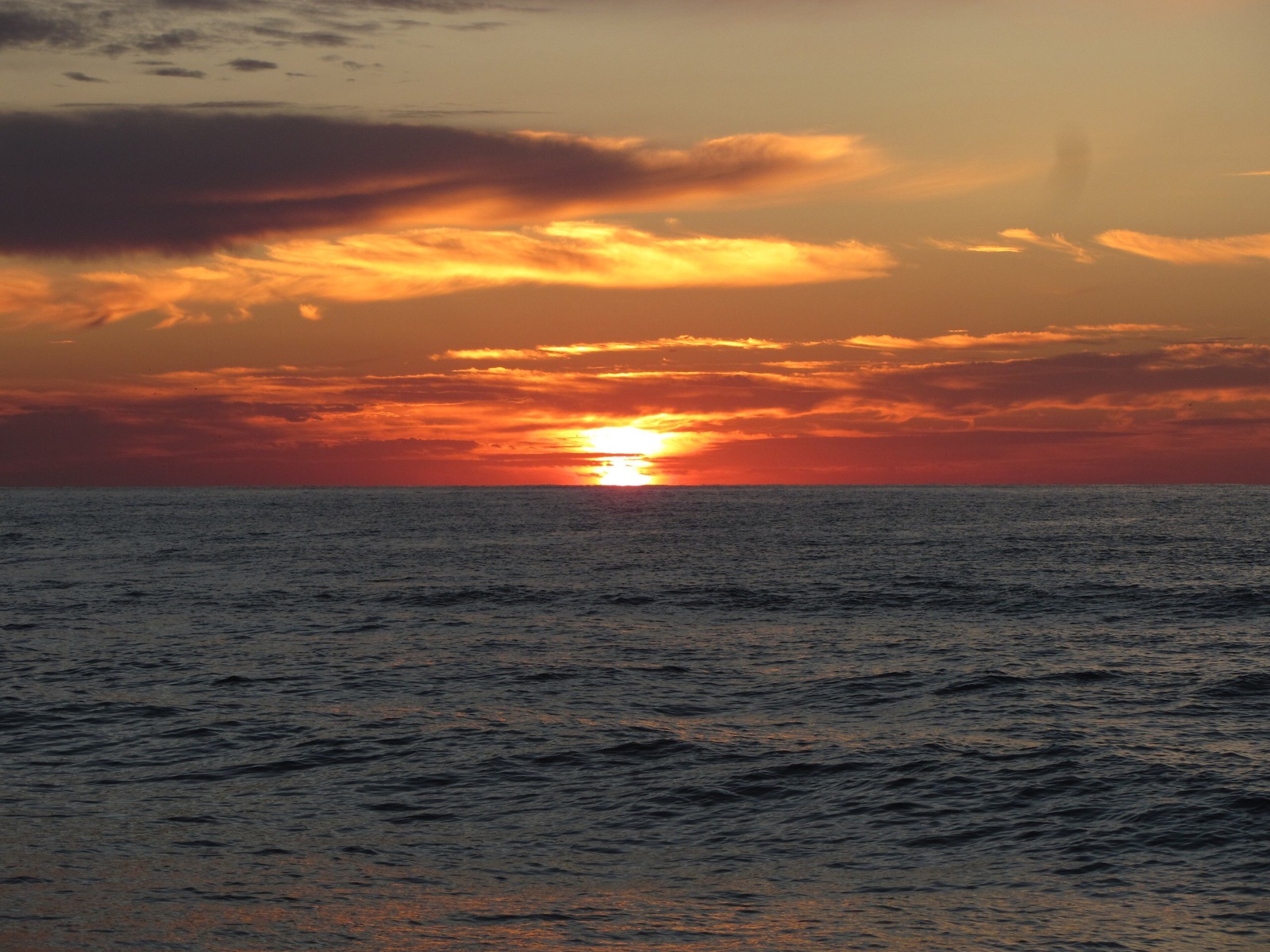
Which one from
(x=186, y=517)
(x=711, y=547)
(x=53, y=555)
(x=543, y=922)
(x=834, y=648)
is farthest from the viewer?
(x=186, y=517)

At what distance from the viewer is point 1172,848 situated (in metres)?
18.5

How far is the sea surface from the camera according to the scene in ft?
51.2

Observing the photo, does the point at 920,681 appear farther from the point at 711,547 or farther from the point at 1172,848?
the point at 711,547

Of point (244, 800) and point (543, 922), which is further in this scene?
point (244, 800)

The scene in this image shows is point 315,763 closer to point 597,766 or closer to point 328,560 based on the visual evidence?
point 597,766

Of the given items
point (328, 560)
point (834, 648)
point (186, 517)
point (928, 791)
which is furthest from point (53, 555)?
point (186, 517)

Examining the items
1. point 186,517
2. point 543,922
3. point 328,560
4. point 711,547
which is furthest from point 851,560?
point 186,517

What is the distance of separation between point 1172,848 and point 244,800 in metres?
16.1

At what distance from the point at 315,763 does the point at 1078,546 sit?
271 ft

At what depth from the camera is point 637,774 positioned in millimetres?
23203

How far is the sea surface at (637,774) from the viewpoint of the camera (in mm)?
15609

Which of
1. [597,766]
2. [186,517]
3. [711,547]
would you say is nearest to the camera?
[597,766]

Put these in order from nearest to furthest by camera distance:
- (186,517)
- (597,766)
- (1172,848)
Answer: (1172,848), (597,766), (186,517)

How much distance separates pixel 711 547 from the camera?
329 ft
